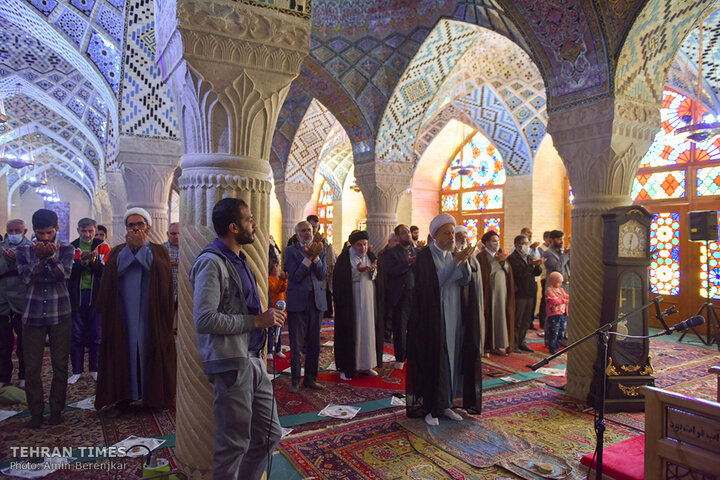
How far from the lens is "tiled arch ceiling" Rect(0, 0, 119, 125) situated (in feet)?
22.1

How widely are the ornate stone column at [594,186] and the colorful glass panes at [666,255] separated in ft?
15.9

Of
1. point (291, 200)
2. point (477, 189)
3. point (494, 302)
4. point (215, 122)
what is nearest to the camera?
point (215, 122)

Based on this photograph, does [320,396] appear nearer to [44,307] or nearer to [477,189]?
[44,307]

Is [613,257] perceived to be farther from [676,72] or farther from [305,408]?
[676,72]

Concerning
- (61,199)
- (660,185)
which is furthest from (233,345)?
(61,199)

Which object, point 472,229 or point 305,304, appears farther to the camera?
point 472,229

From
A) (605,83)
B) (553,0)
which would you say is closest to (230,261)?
(605,83)

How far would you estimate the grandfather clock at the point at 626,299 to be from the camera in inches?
168

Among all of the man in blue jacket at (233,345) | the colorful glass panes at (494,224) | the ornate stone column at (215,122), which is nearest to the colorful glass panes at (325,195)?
the colorful glass panes at (494,224)

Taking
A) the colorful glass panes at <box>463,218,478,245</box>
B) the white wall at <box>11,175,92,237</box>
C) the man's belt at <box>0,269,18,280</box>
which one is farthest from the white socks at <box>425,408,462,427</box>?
the white wall at <box>11,175,92,237</box>

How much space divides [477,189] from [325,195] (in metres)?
8.41

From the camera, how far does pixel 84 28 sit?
7090 millimetres

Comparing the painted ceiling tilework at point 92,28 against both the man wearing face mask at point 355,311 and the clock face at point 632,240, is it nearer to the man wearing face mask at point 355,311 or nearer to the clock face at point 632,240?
the man wearing face mask at point 355,311

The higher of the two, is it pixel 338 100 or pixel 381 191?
pixel 338 100
